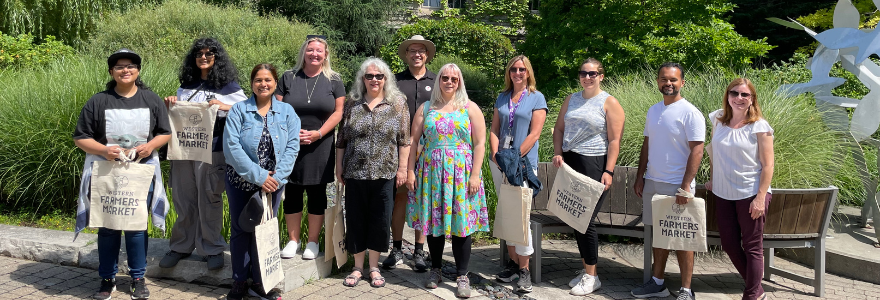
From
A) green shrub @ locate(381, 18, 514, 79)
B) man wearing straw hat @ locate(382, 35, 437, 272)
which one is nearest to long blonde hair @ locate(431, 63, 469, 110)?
man wearing straw hat @ locate(382, 35, 437, 272)

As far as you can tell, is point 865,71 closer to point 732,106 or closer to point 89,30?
point 732,106

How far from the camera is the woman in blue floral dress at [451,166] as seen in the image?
4.50 meters

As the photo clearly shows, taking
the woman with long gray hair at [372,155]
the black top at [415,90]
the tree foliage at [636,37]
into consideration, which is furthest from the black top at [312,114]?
the tree foliage at [636,37]

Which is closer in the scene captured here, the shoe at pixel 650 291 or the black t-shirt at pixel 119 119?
the black t-shirt at pixel 119 119

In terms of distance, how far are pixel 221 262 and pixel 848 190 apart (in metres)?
6.03

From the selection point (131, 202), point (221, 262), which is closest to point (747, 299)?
point (221, 262)

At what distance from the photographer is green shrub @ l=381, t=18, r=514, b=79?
46.6ft

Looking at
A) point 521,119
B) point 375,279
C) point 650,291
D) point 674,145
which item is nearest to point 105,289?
point 375,279

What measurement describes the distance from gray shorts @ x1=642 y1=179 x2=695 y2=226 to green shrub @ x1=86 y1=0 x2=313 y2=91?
26.1 feet

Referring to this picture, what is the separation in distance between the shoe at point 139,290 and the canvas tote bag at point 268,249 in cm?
76

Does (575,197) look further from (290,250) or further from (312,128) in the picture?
(290,250)

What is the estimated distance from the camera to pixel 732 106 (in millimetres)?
4309

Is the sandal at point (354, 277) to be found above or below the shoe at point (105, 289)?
below

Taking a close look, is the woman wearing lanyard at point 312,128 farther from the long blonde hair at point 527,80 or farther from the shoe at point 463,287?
the long blonde hair at point 527,80
